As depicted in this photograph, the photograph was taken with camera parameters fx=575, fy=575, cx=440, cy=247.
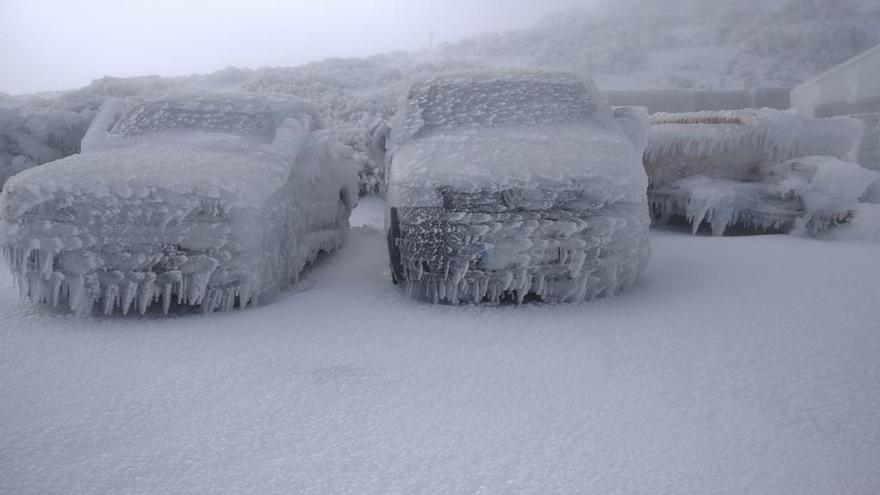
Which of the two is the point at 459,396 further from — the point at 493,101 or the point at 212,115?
the point at 212,115

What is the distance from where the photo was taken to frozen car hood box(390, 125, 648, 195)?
2.67 m

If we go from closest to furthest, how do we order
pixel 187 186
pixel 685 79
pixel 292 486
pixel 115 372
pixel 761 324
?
pixel 292 486
pixel 115 372
pixel 761 324
pixel 187 186
pixel 685 79

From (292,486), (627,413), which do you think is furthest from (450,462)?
(627,413)

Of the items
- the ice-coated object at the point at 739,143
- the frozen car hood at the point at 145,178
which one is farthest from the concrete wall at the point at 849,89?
the frozen car hood at the point at 145,178

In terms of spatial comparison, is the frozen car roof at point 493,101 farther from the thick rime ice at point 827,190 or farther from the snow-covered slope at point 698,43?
the snow-covered slope at point 698,43

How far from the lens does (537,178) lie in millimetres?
2658

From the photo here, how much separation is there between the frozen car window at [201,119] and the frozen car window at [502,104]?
952 millimetres

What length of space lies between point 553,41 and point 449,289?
441 inches

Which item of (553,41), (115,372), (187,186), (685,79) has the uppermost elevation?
(553,41)

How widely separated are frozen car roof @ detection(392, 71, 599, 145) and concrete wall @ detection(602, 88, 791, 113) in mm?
7023

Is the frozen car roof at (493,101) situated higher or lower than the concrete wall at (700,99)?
lower

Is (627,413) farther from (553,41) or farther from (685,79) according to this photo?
(553,41)

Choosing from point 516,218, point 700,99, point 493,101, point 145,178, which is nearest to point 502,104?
point 493,101

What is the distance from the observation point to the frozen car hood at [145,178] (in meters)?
2.55
